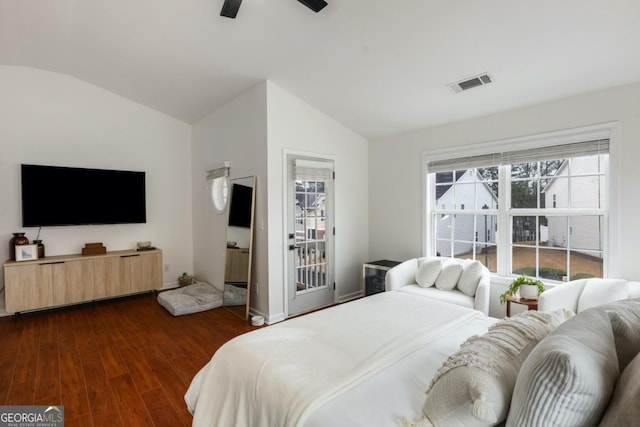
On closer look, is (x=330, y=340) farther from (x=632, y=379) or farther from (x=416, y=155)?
(x=416, y=155)

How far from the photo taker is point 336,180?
4.43 m

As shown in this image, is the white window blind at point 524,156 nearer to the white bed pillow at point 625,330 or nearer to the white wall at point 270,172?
the white wall at point 270,172

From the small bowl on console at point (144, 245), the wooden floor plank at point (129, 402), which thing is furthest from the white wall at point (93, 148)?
the wooden floor plank at point (129, 402)

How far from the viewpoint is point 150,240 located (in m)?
5.14

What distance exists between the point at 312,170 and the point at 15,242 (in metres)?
3.95

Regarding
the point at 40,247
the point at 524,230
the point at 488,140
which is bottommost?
A: the point at 40,247

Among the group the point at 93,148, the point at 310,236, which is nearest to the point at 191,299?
the point at 310,236

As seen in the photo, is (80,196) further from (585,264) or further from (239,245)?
(585,264)

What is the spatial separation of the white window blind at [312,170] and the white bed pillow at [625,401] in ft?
11.4

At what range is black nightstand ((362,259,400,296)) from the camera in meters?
4.17

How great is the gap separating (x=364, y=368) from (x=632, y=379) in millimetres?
911

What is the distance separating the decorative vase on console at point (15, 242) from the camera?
3.97m

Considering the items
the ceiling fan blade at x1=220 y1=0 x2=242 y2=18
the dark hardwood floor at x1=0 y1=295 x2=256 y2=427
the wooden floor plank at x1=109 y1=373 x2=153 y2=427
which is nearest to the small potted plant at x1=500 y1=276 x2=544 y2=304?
the dark hardwood floor at x1=0 y1=295 x2=256 y2=427

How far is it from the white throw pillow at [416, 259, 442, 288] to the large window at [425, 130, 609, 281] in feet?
1.74
